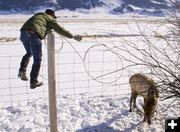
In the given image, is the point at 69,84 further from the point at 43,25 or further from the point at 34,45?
the point at 43,25

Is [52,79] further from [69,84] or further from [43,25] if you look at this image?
[69,84]

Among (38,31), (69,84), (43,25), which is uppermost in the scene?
(43,25)

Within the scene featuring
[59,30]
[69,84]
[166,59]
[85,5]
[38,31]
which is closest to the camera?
[166,59]

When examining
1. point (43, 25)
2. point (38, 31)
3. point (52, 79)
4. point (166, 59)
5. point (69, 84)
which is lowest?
point (69, 84)

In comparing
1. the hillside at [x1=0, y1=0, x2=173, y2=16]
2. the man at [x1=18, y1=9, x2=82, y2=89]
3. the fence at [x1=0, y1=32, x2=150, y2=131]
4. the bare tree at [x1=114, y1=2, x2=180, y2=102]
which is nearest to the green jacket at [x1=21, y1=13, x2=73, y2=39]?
the man at [x1=18, y1=9, x2=82, y2=89]

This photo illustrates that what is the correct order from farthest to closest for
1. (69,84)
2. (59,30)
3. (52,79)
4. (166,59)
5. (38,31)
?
(69,84) < (38,31) < (59,30) < (166,59) < (52,79)

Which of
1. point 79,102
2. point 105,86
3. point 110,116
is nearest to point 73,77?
point 105,86

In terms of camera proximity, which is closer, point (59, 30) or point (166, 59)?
point (166, 59)

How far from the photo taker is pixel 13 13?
2308 inches

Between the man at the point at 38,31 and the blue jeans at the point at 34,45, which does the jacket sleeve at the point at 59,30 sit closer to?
the man at the point at 38,31

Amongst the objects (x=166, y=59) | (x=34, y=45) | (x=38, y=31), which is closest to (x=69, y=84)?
(x=34, y=45)

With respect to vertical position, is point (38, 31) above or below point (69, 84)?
above

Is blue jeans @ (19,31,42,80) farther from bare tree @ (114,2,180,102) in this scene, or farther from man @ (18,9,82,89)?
bare tree @ (114,2,180,102)

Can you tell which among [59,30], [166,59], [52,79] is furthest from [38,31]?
[166,59]
